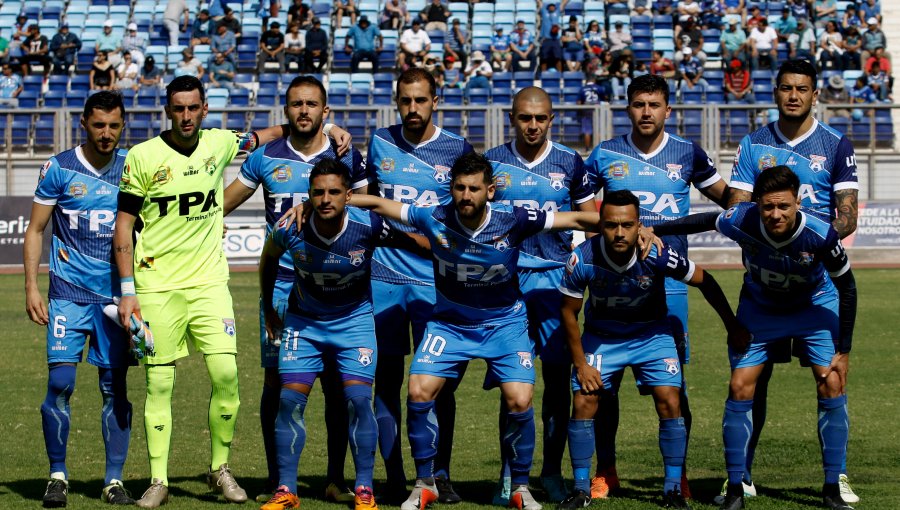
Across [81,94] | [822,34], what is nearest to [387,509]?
[81,94]

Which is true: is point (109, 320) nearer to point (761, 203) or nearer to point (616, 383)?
point (616, 383)

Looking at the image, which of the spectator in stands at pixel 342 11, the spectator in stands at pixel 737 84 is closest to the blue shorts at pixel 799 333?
the spectator in stands at pixel 737 84

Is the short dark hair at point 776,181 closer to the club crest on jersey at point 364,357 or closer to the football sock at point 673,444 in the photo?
the football sock at point 673,444

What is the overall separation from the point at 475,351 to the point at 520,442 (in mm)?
612

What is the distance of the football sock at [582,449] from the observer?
25.0 ft

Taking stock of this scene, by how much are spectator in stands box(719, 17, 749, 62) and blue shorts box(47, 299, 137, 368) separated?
2588cm

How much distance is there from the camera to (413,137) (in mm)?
8266

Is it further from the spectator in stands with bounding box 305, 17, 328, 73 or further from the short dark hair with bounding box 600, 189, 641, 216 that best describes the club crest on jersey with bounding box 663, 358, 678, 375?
the spectator in stands with bounding box 305, 17, 328, 73

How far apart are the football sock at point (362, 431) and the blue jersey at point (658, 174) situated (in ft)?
7.11

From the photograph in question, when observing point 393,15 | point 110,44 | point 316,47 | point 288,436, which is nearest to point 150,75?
point 110,44

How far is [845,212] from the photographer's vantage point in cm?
795

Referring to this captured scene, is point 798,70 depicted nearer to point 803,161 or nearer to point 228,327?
point 803,161

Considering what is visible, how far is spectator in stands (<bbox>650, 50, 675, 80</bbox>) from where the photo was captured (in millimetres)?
30422

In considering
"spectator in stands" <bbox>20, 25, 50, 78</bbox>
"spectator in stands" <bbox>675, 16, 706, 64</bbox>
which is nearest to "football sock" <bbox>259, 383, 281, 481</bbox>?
"spectator in stands" <bbox>675, 16, 706, 64</bbox>
